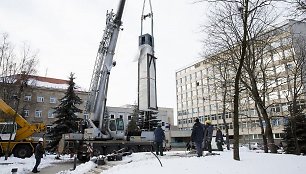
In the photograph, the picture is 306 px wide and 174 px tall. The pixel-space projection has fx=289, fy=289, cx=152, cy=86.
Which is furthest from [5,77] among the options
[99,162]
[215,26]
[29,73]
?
[215,26]

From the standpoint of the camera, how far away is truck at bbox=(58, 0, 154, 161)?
19719 mm

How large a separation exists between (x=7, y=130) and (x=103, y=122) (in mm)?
8268

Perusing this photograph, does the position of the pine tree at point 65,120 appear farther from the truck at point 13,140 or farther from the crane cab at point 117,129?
the crane cab at point 117,129

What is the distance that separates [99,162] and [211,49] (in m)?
10.8

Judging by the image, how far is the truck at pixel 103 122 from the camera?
19.7 meters

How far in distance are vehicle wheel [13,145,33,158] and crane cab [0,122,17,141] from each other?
1.00 m

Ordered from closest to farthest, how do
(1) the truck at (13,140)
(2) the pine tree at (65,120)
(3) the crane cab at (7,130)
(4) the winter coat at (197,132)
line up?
(4) the winter coat at (197,132) → (1) the truck at (13,140) → (3) the crane cab at (7,130) → (2) the pine tree at (65,120)

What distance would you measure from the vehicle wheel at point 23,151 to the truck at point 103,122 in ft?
12.2

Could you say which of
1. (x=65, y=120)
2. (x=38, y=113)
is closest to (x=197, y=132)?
(x=65, y=120)

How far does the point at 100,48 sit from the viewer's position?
69.2 ft

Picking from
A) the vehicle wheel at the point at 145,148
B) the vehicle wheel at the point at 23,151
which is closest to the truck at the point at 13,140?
the vehicle wheel at the point at 23,151

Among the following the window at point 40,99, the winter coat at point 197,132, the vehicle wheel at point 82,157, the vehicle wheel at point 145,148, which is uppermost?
the window at point 40,99

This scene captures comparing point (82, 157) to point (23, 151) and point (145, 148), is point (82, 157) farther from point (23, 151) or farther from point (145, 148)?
point (23, 151)

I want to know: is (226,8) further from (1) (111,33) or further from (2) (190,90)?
(2) (190,90)
